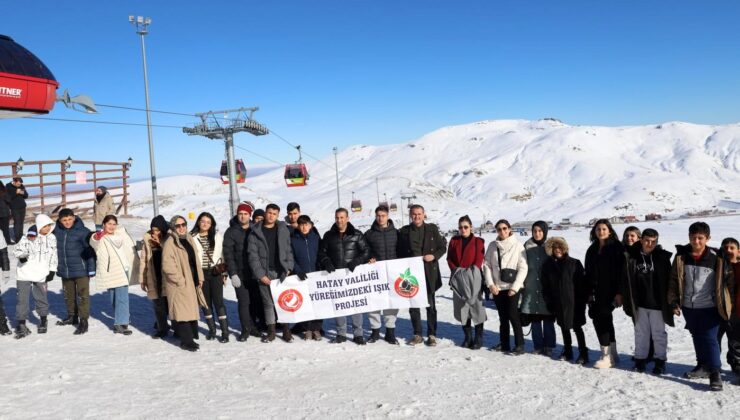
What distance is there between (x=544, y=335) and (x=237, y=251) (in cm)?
461

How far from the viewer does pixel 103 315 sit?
9.11 metres

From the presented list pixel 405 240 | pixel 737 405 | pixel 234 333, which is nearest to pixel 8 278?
pixel 234 333

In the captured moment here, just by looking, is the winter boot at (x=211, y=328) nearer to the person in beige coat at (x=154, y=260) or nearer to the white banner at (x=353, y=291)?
the person in beige coat at (x=154, y=260)

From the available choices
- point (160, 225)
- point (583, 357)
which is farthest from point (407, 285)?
point (160, 225)

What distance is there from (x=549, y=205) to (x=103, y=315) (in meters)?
109

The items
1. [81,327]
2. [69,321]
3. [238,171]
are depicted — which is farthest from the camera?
[238,171]

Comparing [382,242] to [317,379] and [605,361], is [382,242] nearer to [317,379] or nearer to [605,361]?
[317,379]

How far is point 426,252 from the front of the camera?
766 cm

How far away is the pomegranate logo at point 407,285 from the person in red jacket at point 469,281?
0.59 metres

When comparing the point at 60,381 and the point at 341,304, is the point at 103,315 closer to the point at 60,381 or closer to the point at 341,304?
the point at 60,381

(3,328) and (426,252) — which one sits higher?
(426,252)

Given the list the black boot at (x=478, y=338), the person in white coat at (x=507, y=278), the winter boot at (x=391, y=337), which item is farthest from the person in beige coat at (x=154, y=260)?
the person in white coat at (x=507, y=278)

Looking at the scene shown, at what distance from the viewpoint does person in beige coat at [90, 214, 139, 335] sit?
7.66 meters

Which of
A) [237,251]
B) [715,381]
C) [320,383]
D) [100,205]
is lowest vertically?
[715,381]
